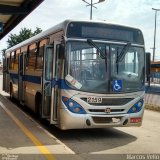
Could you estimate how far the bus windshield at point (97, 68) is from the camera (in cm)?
1016

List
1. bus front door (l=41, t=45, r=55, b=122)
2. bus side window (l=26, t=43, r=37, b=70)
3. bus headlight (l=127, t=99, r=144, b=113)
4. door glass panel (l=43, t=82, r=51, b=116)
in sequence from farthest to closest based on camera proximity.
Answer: bus side window (l=26, t=43, r=37, b=70) < door glass panel (l=43, t=82, r=51, b=116) < bus front door (l=41, t=45, r=55, b=122) < bus headlight (l=127, t=99, r=144, b=113)

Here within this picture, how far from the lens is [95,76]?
10.2 m

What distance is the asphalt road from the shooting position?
8930mm

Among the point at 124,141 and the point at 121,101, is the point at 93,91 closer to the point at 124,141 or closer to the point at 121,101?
the point at 121,101

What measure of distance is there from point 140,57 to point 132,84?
0.80 m

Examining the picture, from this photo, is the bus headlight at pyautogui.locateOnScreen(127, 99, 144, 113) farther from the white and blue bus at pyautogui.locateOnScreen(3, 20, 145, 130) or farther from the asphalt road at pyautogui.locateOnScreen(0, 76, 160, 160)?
the asphalt road at pyautogui.locateOnScreen(0, 76, 160, 160)

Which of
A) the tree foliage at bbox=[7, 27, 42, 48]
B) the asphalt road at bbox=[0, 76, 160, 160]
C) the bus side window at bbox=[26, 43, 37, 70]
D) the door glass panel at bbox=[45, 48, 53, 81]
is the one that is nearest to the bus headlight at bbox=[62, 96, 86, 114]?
the asphalt road at bbox=[0, 76, 160, 160]

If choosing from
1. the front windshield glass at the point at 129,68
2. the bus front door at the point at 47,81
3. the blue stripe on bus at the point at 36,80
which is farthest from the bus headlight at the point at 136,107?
the bus front door at the point at 47,81

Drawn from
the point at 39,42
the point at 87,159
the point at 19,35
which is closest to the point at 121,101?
the point at 87,159

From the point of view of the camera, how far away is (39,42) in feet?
43.9

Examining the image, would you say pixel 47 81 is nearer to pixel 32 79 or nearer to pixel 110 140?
pixel 110 140

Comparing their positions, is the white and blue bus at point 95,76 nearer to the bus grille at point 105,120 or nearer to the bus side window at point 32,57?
the bus grille at point 105,120

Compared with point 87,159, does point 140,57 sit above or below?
above

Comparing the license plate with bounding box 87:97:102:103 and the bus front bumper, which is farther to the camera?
the license plate with bounding box 87:97:102:103
